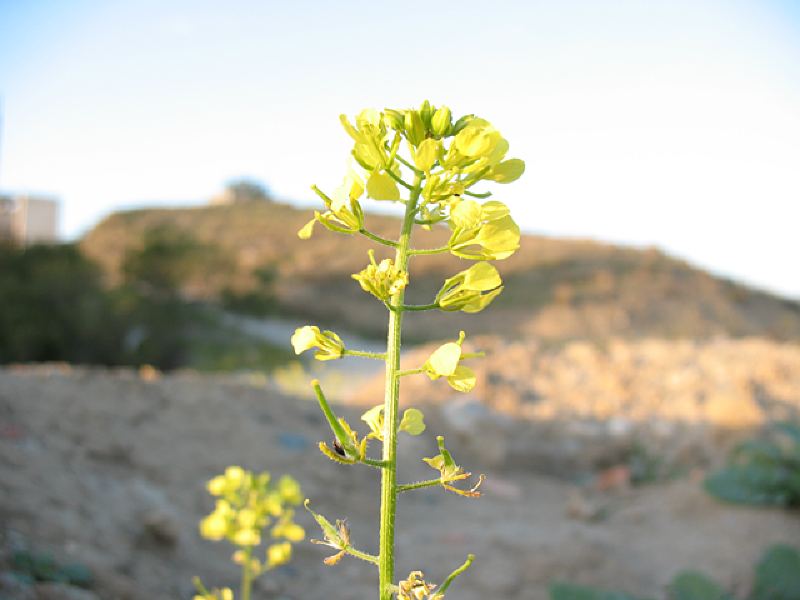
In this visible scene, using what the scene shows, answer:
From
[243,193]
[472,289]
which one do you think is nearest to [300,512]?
[472,289]

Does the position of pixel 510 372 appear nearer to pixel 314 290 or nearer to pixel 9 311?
pixel 9 311

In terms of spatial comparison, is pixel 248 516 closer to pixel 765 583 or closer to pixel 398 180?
pixel 398 180

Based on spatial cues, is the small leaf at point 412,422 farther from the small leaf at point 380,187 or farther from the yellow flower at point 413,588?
the small leaf at point 380,187

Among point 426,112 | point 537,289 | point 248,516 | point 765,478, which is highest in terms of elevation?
point 426,112

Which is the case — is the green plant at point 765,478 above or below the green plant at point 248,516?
below

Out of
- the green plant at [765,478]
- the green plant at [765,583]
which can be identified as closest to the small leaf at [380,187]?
the green plant at [765,583]

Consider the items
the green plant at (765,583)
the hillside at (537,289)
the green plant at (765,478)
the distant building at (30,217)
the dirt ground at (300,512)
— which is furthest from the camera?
the hillside at (537,289)
